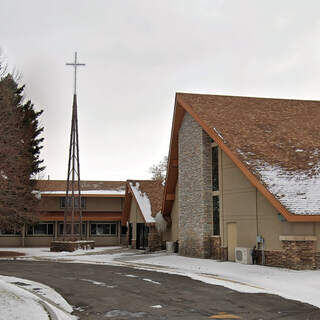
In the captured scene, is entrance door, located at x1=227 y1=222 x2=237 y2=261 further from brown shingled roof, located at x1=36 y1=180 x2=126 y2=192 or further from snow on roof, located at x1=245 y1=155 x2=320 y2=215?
brown shingled roof, located at x1=36 y1=180 x2=126 y2=192

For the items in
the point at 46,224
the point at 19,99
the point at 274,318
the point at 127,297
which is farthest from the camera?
the point at 46,224

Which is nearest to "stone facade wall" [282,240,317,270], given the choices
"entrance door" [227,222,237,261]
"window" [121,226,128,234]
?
"entrance door" [227,222,237,261]

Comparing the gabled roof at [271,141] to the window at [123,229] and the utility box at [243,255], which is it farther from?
the window at [123,229]

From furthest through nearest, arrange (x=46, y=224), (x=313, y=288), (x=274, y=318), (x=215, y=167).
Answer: (x=46, y=224) < (x=215, y=167) < (x=313, y=288) < (x=274, y=318)

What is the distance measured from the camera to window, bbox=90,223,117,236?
45.3 m

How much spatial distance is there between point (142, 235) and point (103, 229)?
935cm

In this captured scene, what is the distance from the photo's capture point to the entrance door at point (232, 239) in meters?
23.1

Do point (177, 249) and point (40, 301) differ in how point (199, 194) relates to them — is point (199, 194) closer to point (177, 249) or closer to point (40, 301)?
point (177, 249)

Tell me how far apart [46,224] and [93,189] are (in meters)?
5.37

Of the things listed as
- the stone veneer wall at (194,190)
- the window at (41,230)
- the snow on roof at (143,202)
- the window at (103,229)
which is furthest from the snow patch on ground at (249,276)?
the window at (41,230)

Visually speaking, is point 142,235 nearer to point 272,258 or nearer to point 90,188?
point 90,188

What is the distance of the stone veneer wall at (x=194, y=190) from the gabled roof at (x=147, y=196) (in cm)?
645

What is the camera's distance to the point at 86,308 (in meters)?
11.0

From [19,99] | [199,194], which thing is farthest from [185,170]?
[19,99]
